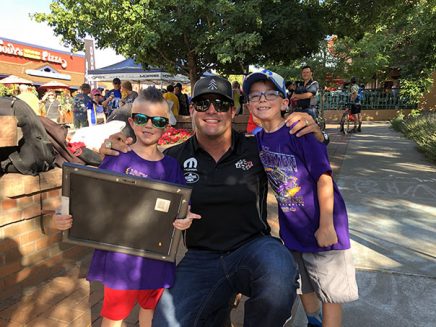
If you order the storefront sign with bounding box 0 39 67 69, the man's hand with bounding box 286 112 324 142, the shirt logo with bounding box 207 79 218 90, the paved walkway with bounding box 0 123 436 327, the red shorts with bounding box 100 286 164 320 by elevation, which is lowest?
the paved walkway with bounding box 0 123 436 327

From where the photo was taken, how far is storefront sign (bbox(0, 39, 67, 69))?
32.4 meters

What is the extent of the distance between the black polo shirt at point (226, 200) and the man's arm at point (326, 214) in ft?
1.17

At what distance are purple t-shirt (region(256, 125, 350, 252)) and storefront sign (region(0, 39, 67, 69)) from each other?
36353mm

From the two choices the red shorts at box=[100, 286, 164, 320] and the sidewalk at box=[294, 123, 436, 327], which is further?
the sidewalk at box=[294, 123, 436, 327]

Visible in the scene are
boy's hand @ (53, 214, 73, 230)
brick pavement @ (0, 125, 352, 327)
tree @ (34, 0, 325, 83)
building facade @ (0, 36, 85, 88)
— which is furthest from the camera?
building facade @ (0, 36, 85, 88)

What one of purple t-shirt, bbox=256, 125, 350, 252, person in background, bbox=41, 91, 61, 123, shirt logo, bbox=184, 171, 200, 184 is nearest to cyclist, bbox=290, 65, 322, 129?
purple t-shirt, bbox=256, 125, 350, 252

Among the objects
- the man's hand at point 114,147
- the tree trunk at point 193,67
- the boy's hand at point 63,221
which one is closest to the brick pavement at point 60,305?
the boy's hand at point 63,221

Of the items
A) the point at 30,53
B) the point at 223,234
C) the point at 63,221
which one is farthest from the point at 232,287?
the point at 30,53

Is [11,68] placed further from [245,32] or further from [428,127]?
[428,127]

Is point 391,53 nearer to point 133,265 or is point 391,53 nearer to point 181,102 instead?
point 181,102

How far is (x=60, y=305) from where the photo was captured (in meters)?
2.92

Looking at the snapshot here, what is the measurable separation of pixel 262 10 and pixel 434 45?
5.00 m

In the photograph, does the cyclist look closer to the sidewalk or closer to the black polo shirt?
the sidewalk

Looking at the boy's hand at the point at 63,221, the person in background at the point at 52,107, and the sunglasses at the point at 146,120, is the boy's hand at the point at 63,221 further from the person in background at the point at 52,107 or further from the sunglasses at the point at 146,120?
the person in background at the point at 52,107
